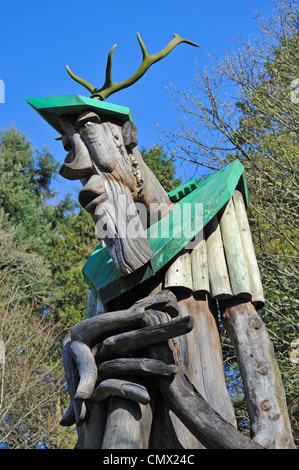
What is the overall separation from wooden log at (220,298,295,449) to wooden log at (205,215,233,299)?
0.32 ft

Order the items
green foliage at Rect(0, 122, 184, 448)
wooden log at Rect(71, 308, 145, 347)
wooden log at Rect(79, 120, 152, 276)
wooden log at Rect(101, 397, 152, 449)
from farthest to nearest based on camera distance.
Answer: green foliage at Rect(0, 122, 184, 448) → wooden log at Rect(79, 120, 152, 276) → wooden log at Rect(71, 308, 145, 347) → wooden log at Rect(101, 397, 152, 449)

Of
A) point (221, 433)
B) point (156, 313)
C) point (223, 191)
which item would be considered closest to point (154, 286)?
point (156, 313)

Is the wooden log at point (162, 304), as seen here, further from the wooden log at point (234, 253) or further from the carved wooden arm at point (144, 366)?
the wooden log at point (234, 253)

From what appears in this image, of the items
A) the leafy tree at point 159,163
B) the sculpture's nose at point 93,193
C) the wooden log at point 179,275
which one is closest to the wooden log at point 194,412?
the wooden log at point 179,275

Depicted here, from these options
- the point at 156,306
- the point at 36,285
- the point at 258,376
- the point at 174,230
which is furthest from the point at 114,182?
the point at 36,285

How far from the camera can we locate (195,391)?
2.88 metres

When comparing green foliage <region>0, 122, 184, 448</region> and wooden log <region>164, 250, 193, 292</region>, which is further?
green foliage <region>0, 122, 184, 448</region>

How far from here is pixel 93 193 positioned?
11.5 ft

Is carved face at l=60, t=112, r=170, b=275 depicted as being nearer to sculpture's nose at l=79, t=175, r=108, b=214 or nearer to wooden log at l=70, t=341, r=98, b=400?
sculpture's nose at l=79, t=175, r=108, b=214

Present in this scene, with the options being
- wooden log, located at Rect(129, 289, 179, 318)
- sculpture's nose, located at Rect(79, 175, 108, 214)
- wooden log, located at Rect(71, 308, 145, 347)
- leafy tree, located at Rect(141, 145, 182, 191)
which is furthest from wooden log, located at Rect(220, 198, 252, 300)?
leafy tree, located at Rect(141, 145, 182, 191)

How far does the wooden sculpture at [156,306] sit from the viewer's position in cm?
291

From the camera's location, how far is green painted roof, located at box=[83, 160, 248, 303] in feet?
11.2

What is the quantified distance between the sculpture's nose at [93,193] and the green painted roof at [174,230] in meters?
0.40
